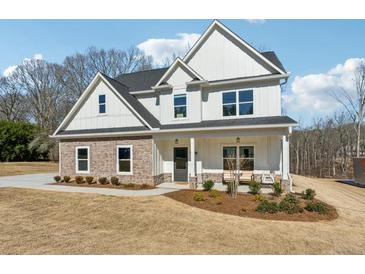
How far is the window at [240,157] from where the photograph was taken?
15.0 metres

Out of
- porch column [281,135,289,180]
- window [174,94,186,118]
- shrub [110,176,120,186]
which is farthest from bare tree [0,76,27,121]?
porch column [281,135,289,180]

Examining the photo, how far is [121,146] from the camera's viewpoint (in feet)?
53.1

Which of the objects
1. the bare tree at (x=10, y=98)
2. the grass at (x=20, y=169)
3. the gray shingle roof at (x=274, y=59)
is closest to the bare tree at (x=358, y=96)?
the gray shingle roof at (x=274, y=59)

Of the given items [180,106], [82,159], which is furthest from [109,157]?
[180,106]

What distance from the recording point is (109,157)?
16.6 meters

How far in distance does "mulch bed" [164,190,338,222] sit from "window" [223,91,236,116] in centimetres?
530

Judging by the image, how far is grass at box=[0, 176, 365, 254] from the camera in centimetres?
632

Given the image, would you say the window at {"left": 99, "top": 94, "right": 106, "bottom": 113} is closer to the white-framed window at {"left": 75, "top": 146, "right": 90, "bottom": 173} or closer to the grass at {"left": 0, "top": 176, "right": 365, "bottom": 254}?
the white-framed window at {"left": 75, "top": 146, "right": 90, "bottom": 173}

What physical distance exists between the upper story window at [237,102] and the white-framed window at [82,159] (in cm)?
975

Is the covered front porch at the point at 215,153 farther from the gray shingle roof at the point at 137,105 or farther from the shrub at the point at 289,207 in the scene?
the shrub at the point at 289,207

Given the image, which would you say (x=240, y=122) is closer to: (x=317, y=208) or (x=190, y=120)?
(x=190, y=120)

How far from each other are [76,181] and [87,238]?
1040cm
